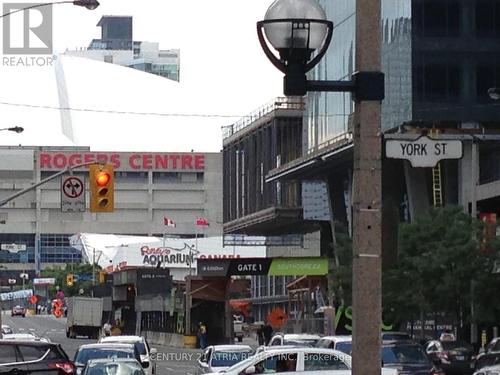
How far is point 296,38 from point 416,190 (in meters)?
65.8

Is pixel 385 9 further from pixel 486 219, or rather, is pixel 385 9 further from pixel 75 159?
pixel 75 159

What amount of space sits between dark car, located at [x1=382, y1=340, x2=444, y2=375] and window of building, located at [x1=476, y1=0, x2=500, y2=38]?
42426 millimetres

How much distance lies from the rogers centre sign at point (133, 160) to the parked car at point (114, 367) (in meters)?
150

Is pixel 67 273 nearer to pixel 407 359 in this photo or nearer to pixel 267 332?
pixel 267 332

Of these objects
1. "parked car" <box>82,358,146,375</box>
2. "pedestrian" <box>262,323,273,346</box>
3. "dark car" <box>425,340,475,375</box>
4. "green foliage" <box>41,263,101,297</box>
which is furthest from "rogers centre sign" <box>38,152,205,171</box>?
"parked car" <box>82,358,146,375</box>

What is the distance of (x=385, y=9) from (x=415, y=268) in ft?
74.7

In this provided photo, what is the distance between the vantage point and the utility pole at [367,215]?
37.3 feet

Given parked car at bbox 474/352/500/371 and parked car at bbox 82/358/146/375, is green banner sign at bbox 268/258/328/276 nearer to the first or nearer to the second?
parked car at bbox 474/352/500/371

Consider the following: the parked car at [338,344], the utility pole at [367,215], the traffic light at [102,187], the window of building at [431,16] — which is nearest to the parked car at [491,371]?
the parked car at [338,344]

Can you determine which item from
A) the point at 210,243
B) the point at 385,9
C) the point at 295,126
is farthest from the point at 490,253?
the point at 210,243

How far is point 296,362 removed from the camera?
2706 cm

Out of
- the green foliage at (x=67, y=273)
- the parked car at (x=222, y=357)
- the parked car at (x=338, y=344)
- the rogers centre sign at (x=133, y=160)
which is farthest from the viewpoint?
the rogers centre sign at (x=133, y=160)

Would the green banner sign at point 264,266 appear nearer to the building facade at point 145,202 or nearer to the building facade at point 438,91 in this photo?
the building facade at point 438,91

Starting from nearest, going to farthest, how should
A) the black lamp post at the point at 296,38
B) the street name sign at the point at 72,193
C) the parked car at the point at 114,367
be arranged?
1. the black lamp post at the point at 296,38
2. the parked car at the point at 114,367
3. the street name sign at the point at 72,193
